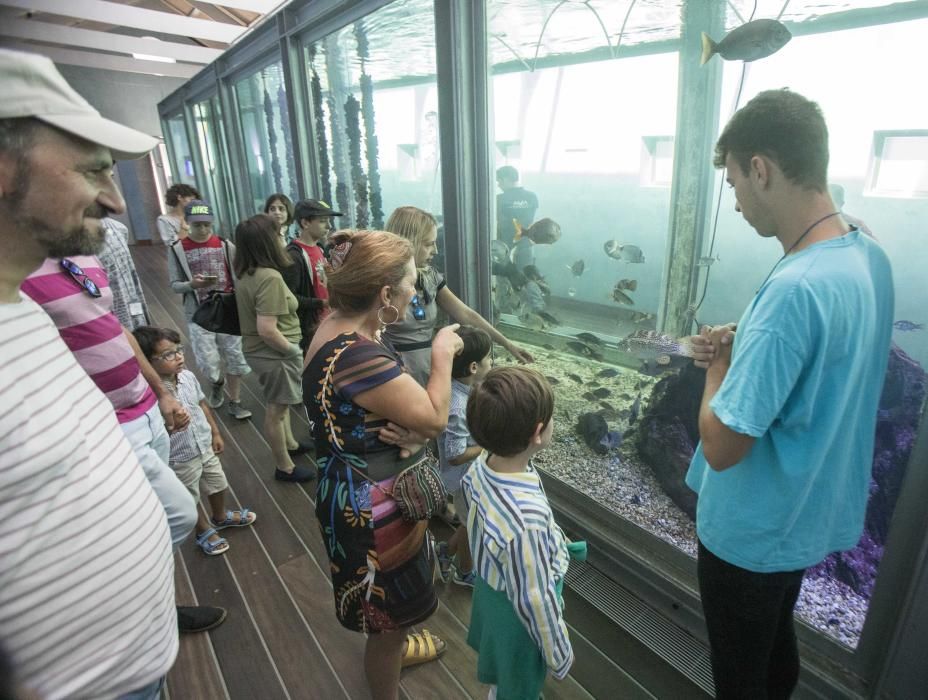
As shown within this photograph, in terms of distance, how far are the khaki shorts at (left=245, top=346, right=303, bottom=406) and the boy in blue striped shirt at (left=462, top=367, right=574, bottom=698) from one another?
1.79m

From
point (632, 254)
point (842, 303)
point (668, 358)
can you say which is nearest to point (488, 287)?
point (632, 254)

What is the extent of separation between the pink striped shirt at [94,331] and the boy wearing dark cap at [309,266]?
1.32 m

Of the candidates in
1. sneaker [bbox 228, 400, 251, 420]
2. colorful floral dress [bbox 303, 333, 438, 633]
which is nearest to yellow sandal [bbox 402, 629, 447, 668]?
colorful floral dress [bbox 303, 333, 438, 633]

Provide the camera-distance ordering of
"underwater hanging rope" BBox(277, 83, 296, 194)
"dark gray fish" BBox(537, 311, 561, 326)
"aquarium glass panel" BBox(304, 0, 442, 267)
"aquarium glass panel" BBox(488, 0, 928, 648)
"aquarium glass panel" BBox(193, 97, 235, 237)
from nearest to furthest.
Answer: "aquarium glass panel" BBox(488, 0, 928, 648) < "dark gray fish" BBox(537, 311, 561, 326) < "aquarium glass panel" BBox(304, 0, 442, 267) < "underwater hanging rope" BBox(277, 83, 296, 194) < "aquarium glass panel" BBox(193, 97, 235, 237)

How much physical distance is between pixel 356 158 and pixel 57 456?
3.85m

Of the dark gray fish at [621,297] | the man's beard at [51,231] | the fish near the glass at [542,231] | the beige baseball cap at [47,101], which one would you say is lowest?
the dark gray fish at [621,297]

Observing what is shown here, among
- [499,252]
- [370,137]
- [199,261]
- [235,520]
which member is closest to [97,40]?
[370,137]

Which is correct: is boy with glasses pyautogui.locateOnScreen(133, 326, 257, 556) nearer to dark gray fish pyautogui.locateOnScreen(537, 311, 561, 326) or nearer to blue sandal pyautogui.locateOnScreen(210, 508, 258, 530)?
blue sandal pyautogui.locateOnScreen(210, 508, 258, 530)

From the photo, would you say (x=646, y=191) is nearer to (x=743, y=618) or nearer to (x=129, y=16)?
(x=743, y=618)

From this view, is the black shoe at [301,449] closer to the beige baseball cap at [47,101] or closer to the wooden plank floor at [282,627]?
the wooden plank floor at [282,627]

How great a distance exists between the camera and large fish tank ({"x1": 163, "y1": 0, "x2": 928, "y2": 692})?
1.41 metres

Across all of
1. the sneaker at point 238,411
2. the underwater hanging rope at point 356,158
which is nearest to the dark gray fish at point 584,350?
the underwater hanging rope at point 356,158

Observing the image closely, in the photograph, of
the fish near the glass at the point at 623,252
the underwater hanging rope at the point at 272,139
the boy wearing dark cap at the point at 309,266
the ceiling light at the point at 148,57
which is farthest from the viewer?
the ceiling light at the point at 148,57

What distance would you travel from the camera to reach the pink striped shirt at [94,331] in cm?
141
